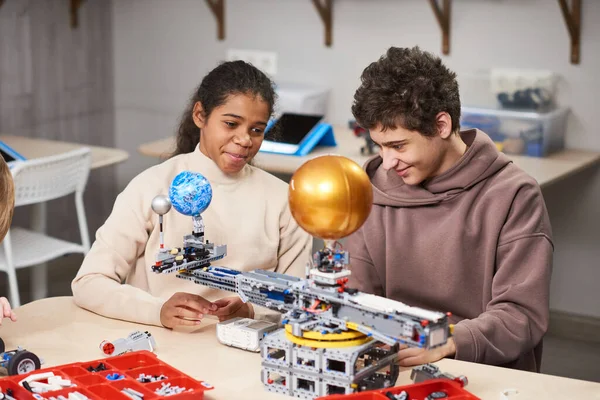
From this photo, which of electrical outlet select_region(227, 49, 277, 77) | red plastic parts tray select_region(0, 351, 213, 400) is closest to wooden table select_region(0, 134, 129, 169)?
electrical outlet select_region(227, 49, 277, 77)

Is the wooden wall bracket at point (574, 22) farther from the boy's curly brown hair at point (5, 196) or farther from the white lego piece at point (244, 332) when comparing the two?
the boy's curly brown hair at point (5, 196)

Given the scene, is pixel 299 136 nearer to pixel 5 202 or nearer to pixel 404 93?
pixel 404 93

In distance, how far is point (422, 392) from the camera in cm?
147

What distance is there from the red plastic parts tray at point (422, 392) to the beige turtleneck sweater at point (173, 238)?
0.49 meters

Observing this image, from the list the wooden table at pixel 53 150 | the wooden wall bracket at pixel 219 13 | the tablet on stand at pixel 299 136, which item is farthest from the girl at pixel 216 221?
the wooden wall bracket at pixel 219 13

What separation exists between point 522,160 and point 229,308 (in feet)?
6.67

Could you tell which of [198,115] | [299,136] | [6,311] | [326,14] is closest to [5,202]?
[6,311]

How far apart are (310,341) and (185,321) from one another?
1.34 ft

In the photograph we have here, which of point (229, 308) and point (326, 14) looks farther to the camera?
point (326, 14)

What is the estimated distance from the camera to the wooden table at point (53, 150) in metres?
3.73

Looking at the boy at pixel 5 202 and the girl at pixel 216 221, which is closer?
the boy at pixel 5 202

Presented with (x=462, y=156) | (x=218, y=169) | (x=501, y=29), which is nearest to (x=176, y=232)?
(x=218, y=169)

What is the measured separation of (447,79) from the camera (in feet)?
6.05

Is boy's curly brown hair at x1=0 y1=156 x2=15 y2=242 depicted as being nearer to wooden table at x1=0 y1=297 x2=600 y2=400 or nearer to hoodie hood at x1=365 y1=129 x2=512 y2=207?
wooden table at x1=0 y1=297 x2=600 y2=400
